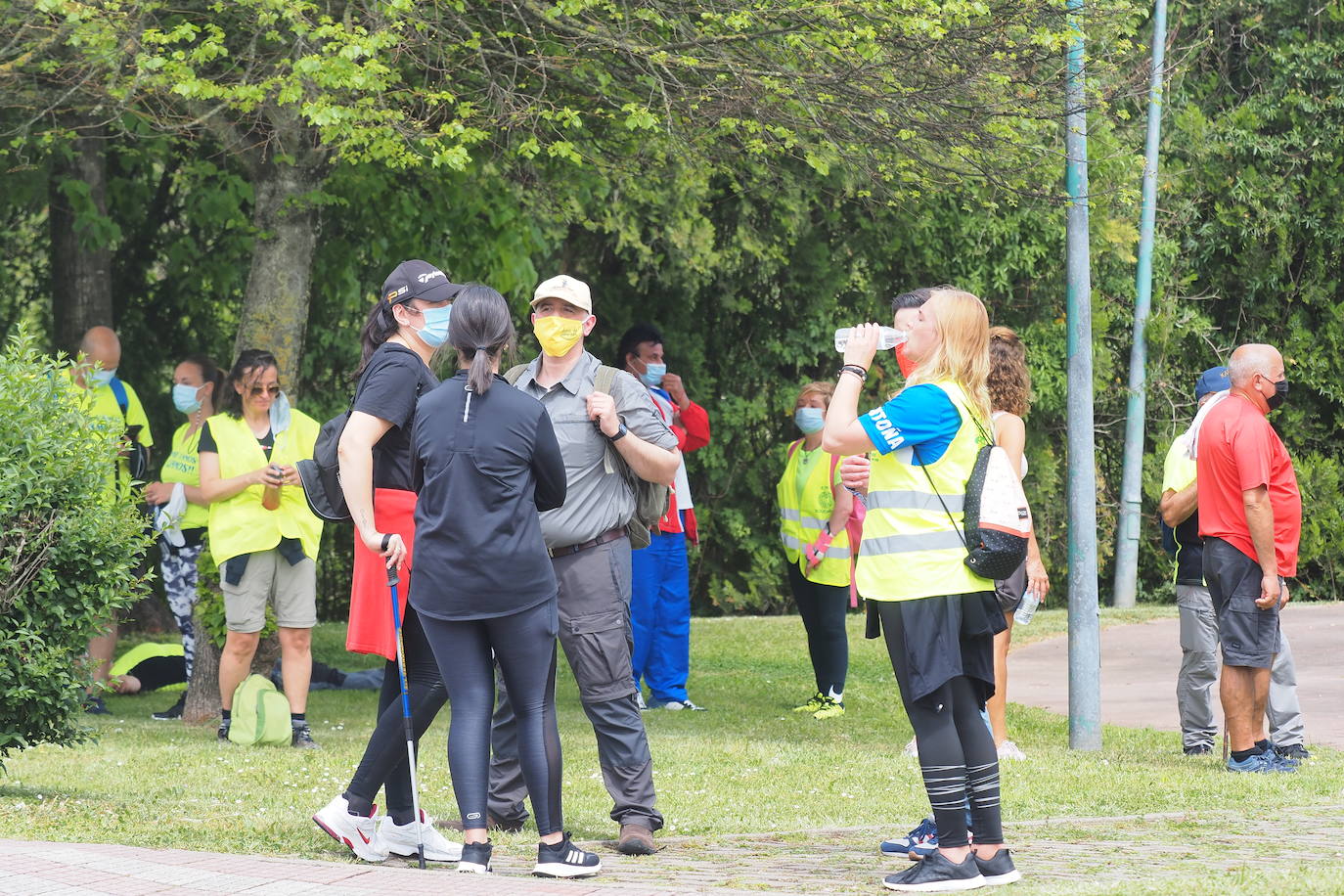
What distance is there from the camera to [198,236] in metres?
14.7

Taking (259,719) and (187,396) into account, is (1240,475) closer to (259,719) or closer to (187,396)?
(259,719)

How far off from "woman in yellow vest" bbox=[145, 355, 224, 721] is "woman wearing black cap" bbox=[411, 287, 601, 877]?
5235 millimetres

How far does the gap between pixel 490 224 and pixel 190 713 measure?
15.4ft

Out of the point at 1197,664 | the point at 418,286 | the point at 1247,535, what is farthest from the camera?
the point at 1197,664

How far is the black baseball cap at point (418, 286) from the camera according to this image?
565 cm

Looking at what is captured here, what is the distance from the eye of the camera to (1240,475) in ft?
25.1

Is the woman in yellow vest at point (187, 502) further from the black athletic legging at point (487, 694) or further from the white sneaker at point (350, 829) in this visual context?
the black athletic legging at point (487, 694)

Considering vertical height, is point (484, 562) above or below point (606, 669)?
above

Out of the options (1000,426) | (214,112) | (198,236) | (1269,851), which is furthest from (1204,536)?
(198,236)

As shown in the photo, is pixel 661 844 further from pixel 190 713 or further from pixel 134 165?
pixel 134 165

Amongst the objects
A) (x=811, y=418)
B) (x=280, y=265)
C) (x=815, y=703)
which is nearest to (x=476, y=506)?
(x=811, y=418)

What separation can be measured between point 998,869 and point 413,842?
199 cm

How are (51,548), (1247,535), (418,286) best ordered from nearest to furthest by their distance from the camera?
1. (418,286)
2. (51,548)
3. (1247,535)

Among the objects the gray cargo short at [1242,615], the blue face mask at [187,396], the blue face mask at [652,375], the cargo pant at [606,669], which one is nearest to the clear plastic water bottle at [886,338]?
the cargo pant at [606,669]
